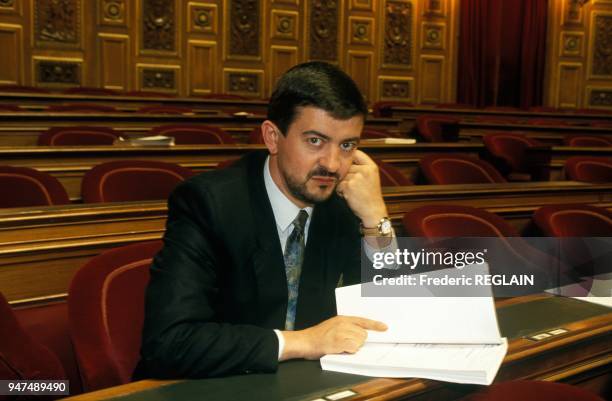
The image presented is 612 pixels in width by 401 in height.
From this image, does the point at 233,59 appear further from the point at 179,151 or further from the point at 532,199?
the point at 532,199

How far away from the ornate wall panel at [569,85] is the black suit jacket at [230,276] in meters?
9.58

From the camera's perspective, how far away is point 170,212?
5.26 feet

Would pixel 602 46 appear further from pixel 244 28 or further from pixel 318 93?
pixel 318 93

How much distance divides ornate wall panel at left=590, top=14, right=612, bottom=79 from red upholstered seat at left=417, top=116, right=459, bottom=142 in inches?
198

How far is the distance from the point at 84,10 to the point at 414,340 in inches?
303

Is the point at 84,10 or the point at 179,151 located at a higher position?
the point at 84,10

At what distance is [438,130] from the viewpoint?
21.6 feet

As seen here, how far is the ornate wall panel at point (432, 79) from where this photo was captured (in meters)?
10.1

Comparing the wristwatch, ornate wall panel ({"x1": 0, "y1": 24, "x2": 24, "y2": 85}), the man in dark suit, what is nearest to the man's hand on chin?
the man in dark suit

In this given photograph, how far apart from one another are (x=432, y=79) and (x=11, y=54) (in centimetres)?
552

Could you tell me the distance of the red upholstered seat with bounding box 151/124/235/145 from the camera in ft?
15.2

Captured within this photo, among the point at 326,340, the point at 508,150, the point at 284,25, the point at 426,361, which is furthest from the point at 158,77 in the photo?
the point at 426,361

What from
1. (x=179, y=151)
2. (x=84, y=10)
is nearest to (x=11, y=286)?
(x=179, y=151)

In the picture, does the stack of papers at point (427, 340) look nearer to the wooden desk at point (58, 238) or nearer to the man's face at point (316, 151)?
the man's face at point (316, 151)
